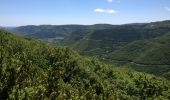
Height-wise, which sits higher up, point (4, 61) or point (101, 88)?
point (4, 61)

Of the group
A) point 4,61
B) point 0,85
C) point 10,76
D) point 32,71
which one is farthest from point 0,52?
point 0,85

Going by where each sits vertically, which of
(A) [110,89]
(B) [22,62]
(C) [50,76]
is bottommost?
(A) [110,89]

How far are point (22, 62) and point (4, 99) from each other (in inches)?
1700

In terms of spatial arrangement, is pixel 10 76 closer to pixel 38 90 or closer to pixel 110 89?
pixel 38 90

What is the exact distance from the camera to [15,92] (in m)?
123

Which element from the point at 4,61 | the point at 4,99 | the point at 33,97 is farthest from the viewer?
the point at 4,61

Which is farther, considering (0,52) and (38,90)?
(0,52)

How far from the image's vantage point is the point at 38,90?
124125 mm

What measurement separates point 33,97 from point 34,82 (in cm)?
2432

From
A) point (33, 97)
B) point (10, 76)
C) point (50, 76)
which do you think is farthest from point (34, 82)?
point (50, 76)

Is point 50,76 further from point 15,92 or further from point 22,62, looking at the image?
point 15,92

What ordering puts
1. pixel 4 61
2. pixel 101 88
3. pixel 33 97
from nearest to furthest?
pixel 33 97 → pixel 4 61 → pixel 101 88

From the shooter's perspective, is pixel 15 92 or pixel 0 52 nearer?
pixel 15 92

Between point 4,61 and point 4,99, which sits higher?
point 4,61
